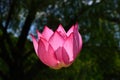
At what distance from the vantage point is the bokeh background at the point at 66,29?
959 cm

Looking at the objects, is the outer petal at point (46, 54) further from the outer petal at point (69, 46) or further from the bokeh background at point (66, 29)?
the bokeh background at point (66, 29)

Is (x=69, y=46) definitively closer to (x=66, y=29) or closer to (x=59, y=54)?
(x=59, y=54)

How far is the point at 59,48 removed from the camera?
0.72 m

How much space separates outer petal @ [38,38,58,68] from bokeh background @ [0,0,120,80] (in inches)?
333

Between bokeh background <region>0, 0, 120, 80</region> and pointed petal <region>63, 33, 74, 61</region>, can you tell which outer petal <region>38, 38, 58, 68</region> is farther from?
bokeh background <region>0, 0, 120, 80</region>

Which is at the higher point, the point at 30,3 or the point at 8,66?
the point at 30,3

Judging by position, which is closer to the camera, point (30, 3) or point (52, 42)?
point (52, 42)

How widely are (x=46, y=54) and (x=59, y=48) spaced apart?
0.10 feet

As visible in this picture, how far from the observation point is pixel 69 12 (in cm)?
988

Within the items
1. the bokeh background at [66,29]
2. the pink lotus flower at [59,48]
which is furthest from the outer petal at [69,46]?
the bokeh background at [66,29]

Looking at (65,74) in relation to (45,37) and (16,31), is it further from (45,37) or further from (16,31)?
(45,37)

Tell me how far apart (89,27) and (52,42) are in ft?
29.4

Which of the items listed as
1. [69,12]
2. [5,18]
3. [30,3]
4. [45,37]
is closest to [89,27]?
[69,12]

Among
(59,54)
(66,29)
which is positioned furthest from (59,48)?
(66,29)
